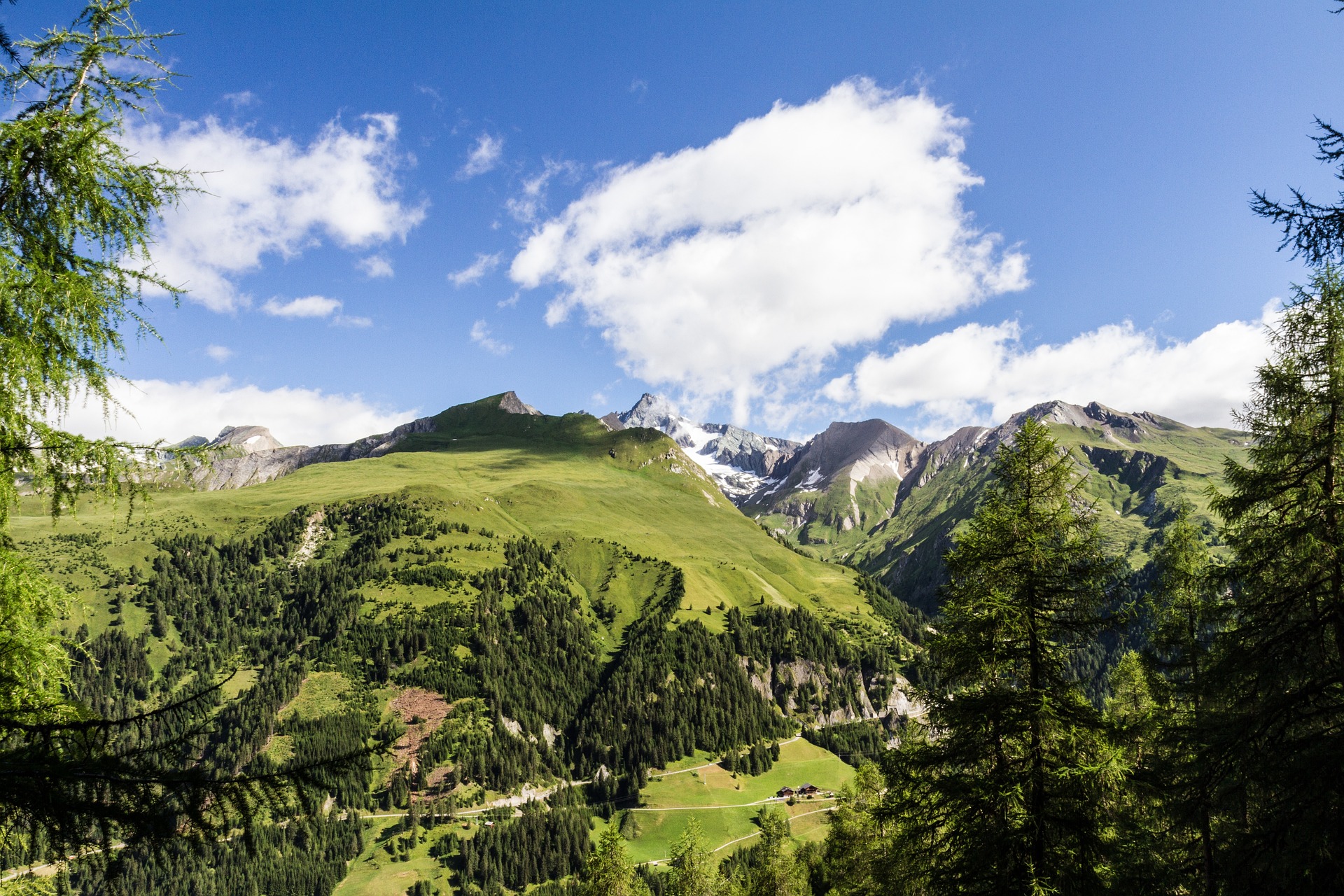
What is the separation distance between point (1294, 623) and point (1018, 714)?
7.04 m

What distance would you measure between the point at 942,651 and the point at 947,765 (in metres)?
3.34

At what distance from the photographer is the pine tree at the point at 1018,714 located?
17781 millimetres

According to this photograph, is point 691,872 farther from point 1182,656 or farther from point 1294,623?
point 1294,623

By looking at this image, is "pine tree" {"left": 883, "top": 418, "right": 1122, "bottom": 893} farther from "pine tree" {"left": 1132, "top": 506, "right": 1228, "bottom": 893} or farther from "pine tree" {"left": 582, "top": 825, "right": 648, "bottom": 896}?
"pine tree" {"left": 582, "top": 825, "right": 648, "bottom": 896}

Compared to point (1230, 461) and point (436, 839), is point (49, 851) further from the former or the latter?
point (436, 839)

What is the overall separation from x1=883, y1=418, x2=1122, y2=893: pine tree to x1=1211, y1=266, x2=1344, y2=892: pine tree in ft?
10.1

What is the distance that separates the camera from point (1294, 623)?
55.5 ft

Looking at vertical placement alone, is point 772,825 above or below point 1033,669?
below

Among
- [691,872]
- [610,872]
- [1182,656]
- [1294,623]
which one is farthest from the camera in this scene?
[691,872]

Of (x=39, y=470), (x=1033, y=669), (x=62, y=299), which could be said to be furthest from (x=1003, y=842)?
(x=62, y=299)

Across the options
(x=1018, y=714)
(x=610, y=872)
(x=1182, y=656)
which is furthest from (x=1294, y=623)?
(x=610, y=872)

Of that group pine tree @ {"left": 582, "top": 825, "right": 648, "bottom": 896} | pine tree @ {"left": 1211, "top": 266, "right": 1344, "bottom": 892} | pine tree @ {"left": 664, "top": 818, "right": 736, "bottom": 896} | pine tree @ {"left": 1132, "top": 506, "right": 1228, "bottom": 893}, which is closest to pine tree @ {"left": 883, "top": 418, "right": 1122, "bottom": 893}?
pine tree @ {"left": 1211, "top": 266, "right": 1344, "bottom": 892}

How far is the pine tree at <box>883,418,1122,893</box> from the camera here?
1778 centimetres

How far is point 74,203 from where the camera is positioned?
13438mm
